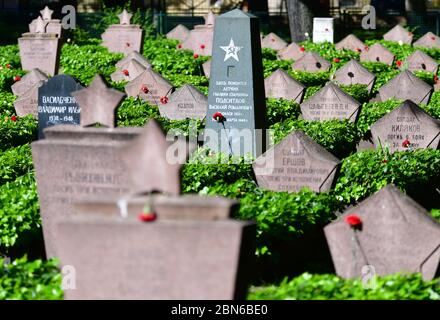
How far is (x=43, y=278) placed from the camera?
7895 millimetres

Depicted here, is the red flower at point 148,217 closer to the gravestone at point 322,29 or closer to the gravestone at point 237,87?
the gravestone at point 237,87

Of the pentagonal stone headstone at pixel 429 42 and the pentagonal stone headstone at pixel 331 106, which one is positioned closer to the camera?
the pentagonal stone headstone at pixel 331 106

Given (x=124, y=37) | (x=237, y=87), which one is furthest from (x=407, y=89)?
(x=124, y=37)

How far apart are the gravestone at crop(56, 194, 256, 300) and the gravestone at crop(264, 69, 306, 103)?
34.7 feet

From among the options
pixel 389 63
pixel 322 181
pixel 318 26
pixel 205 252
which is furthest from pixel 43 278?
pixel 318 26

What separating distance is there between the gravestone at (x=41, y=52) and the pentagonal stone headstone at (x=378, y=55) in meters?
6.96

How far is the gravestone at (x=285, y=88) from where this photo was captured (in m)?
17.5

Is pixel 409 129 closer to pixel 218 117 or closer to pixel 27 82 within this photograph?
pixel 218 117

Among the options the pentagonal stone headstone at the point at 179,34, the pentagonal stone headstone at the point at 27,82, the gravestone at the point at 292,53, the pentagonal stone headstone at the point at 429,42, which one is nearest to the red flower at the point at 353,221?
the pentagonal stone headstone at the point at 27,82

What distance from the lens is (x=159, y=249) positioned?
6.75 meters

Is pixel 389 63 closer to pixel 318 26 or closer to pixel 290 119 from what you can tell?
pixel 318 26

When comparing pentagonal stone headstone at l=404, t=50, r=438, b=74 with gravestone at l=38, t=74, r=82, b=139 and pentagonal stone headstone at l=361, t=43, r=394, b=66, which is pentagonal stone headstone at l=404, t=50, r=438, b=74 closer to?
pentagonal stone headstone at l=361, t=43, r=394, b=66

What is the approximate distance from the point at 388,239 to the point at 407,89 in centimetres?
909

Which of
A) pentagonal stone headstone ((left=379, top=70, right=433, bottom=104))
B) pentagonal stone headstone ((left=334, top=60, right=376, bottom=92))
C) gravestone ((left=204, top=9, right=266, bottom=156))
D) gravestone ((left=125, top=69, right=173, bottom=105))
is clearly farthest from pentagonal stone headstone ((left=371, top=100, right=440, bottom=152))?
pentagonal stone headstone ((left=334, top=60, right=376, bottom=92))
